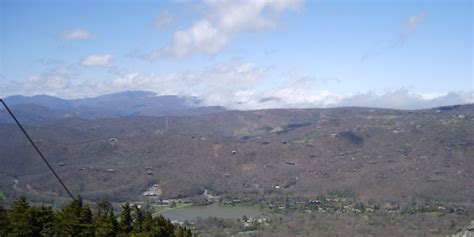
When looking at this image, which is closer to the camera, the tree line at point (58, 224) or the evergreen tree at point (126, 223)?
the tree line at point (58, 224)

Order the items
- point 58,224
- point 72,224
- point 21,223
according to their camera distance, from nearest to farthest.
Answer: point 21,223, point 72,224, point 58,224

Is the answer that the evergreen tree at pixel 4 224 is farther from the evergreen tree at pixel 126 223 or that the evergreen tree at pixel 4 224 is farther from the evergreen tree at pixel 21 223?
the evergreen tree at pixel 126 223

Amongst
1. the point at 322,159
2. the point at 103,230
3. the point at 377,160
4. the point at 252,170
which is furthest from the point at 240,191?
the point at 103,230

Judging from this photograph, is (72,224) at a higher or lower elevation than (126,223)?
higher

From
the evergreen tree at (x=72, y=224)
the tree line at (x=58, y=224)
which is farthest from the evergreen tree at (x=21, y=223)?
the evergreen tree at (x=72, y=224)

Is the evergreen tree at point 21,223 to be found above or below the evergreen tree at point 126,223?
above

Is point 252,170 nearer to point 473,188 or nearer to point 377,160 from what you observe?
point 377,160

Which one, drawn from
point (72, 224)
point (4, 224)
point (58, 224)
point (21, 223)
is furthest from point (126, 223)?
point (4, 224)

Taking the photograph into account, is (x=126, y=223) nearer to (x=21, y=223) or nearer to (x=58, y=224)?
(x=58, y=224)

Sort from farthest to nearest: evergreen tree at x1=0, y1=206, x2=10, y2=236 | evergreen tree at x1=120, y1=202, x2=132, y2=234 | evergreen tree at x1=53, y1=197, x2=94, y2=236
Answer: evergreen tree at x1=120, y1=202, x2=132, y2=234 < evergreen tree at x1=53, y1=197, x2=94, y2=236 < evergreen tree at x1=0, y1=206, x2=10, y2=236

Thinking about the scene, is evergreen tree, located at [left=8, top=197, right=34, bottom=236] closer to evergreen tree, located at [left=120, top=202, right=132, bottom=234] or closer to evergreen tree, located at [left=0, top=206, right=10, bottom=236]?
evergreen tree, located at [left=0, top=206, right=10, bottom=236]

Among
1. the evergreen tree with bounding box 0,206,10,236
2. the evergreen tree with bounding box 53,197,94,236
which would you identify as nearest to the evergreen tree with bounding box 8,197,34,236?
the evergreen tree with bounding box 0,206,10,236

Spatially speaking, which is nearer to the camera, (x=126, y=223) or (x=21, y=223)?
(x=21, y=223)
